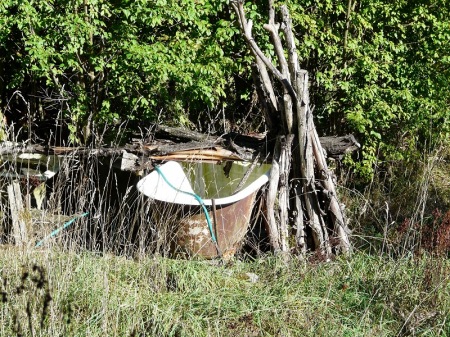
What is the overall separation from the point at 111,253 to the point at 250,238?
1611mm

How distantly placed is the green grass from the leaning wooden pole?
29.7 inches

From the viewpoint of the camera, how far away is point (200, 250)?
21.1 feet

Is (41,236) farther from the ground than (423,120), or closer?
closer

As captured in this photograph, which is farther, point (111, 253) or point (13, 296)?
point (111, 253)

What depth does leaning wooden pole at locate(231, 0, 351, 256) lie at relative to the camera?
6.42 metres

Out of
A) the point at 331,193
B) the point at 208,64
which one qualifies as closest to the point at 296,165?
the point at 331,193

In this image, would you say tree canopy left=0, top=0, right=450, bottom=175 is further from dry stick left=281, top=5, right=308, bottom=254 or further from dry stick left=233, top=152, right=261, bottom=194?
dry stick left=281, top=5, right=308, bottom=254

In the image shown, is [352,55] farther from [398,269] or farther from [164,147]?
[398,269]

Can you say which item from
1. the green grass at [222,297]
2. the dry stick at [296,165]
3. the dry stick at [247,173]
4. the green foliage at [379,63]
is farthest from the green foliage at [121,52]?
the green grass at [222,297]

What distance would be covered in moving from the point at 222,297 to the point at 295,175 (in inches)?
76.3

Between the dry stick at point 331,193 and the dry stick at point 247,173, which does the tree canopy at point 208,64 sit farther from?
the dry stick at point 331,193

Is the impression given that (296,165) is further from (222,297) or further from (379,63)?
(379,63)

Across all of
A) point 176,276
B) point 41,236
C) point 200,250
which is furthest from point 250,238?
point 41,236

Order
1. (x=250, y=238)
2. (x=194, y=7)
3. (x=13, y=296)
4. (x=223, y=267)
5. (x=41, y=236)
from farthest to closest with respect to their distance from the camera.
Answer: (x=194, y=7)
(x=250, y=238)
(x=223, y=267)
(x=41, y=236)
(x=13, y=296)
